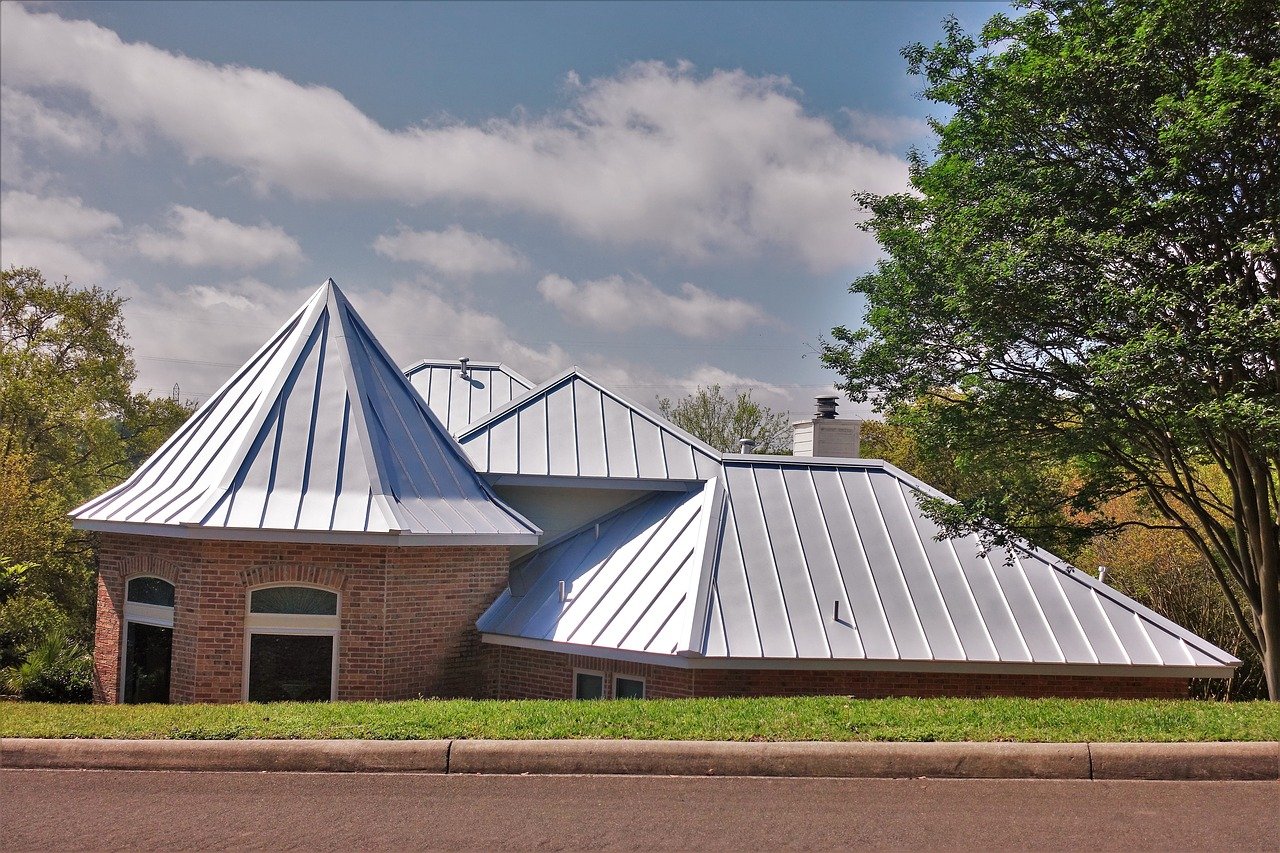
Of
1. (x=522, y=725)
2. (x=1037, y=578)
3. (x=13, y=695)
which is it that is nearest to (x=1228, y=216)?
(x=1037, y=578)

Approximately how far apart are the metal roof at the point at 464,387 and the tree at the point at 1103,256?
35.0 feet

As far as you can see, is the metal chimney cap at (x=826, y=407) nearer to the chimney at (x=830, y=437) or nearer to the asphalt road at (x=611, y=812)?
the chimney at (x=830, y=437)

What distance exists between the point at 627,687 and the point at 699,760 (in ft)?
21.1

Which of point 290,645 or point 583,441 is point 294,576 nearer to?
point 290,645

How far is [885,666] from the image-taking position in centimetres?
1345

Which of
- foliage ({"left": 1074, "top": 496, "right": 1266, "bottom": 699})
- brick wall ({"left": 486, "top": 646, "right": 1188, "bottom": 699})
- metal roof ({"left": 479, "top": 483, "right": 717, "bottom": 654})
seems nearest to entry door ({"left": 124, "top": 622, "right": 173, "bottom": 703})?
metal roof ({"left": 479, "top": 483, "right": 717, "bottom": 654})

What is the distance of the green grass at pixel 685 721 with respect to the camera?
27.2ft

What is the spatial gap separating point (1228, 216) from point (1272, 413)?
103 inches

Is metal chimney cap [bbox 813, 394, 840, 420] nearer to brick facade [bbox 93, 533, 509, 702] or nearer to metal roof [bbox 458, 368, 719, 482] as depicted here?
metal roof [bbox 458, 368, 719, 482]

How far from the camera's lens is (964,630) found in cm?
1410

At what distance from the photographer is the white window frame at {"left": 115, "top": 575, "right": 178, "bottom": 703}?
45.2ft

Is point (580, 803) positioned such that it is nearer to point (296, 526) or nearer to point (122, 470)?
point (296, 526)

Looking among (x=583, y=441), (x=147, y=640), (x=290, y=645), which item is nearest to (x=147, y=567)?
(x=147, y=640)

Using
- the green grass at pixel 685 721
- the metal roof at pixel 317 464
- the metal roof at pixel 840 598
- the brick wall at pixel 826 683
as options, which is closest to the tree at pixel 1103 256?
the metal roof at pixel 840 598
